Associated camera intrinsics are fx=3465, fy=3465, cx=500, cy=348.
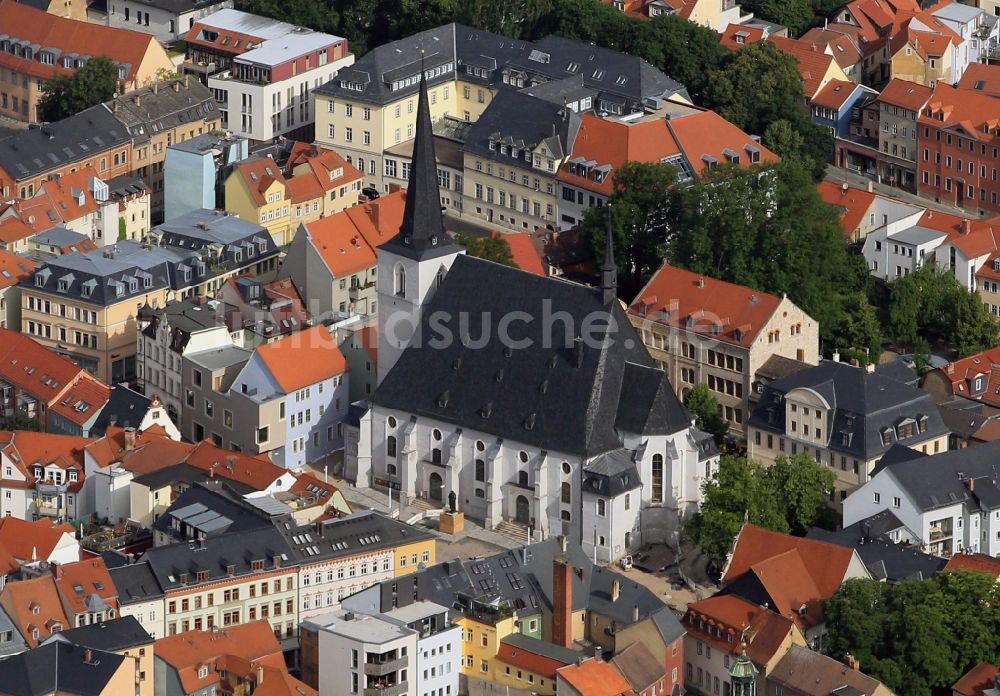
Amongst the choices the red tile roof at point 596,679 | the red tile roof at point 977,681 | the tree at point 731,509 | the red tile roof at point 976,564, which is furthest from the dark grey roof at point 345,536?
the red tile roof at point 977,681

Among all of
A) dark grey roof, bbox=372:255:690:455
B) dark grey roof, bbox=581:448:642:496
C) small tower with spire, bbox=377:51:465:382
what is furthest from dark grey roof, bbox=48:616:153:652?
small tower with spire, bbox=377:51:465:382

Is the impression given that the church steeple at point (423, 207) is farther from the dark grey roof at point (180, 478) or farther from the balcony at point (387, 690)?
the balcony at point (387, 690)

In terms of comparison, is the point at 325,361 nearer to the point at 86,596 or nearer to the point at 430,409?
the point at 430,409

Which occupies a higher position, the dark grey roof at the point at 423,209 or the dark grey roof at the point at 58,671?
the dark grey roof at the point at 423,209

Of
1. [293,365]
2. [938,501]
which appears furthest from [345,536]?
[938,501]

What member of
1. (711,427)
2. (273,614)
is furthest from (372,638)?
(711,427)

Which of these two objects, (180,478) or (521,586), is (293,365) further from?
(521,586)
